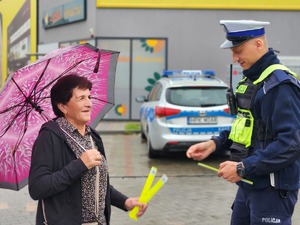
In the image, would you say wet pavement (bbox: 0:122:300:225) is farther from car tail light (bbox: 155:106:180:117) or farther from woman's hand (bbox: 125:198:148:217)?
woman's hand (bbox: 125:198:148:217)

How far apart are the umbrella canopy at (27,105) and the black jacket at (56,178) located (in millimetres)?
499

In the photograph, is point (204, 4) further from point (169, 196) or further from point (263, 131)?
point (263, 131)

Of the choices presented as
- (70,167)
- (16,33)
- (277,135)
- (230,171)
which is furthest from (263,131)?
(16,33)

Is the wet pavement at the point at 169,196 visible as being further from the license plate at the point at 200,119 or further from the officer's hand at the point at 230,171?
the officer's hand at the point at 230,171

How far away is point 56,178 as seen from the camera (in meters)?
2.40

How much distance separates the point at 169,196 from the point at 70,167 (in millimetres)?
4409

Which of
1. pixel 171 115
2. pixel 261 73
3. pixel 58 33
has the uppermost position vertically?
pixel 58 33

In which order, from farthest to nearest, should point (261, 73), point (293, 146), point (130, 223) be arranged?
point (130, 223), point (261, 73), point (293, 146)

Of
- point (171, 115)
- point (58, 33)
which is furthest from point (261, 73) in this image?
point (58, 33)

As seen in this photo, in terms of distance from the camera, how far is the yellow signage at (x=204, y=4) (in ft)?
53.5

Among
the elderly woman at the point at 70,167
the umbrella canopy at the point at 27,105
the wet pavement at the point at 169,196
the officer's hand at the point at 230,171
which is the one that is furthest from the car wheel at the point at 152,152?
the officer's hand at the point at 230,171

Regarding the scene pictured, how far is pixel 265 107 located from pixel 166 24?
46.6ft

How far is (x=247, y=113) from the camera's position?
2.74 meters

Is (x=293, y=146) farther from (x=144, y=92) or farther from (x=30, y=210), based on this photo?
(x=144, y=92)
